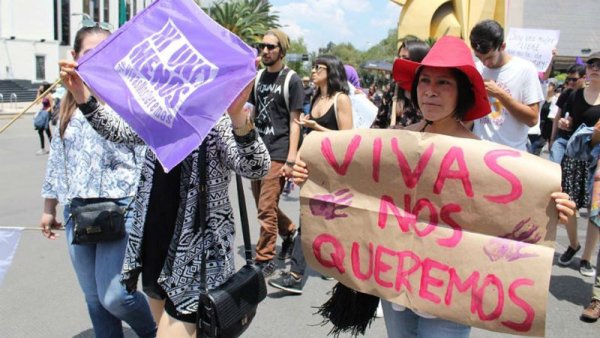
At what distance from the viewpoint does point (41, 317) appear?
3.77m

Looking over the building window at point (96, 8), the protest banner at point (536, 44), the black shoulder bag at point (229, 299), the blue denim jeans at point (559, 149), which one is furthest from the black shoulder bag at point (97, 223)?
the building window at point (96, 8)

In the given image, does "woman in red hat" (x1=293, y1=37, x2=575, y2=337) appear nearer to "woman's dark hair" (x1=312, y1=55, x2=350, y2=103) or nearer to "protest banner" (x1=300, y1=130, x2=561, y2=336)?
"protest banner" (x1=300, y1=130, x2=561, y2=336)

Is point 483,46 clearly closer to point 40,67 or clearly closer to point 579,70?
point 579,70

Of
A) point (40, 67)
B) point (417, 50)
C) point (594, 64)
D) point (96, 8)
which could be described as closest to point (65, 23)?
point (96, 8)

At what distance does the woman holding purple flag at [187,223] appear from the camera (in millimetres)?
2131

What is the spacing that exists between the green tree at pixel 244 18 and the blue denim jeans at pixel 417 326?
1446 inches

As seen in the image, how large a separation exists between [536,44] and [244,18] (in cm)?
3607

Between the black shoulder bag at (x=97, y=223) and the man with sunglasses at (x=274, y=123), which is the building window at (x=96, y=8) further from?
the black shoulder bag at (x=97, y=223)

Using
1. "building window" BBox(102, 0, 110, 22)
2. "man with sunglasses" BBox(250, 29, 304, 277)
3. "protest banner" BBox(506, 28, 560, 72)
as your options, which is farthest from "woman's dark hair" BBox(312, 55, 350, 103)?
"building window" BBox(102, 0, 110, 22)

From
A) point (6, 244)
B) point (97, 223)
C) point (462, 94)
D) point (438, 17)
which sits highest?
point (438, 17)

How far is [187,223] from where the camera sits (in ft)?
6.98

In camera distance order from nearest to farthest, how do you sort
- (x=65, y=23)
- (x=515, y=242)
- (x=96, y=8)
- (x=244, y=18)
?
(x=515, y=242), (x=244, y=18), (x=65, y=23), (x=96, y=8)

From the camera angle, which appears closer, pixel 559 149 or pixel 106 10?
pixel 559 149

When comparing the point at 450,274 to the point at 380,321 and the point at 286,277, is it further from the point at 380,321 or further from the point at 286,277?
the point at 286,277
